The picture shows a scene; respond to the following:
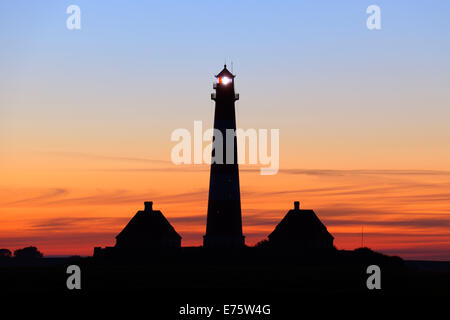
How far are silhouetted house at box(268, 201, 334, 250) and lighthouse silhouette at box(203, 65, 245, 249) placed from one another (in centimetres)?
900

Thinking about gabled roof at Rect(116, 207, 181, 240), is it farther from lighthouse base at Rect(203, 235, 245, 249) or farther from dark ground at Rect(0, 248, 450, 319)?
lighthouse base at Rect(203, 235, 245, 249)

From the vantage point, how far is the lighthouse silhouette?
82812mm

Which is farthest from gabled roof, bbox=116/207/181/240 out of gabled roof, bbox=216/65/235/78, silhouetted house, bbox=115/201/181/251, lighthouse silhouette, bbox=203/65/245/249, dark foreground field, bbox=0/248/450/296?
gabled roof, bbox=216/65/235/78

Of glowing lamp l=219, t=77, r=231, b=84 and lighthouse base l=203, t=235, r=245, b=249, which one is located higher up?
glowing lamp l=219, t=77, r=231, b=84

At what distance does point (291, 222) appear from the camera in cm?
9419

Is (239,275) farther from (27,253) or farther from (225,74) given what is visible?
(27,253)

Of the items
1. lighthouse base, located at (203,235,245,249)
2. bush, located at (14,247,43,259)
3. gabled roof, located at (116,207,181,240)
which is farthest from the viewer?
bush, located at (14,247,43,259)

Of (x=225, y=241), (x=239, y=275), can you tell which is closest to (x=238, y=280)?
(x=239, y=275)

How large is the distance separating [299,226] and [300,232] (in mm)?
591

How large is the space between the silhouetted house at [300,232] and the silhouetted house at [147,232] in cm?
976
